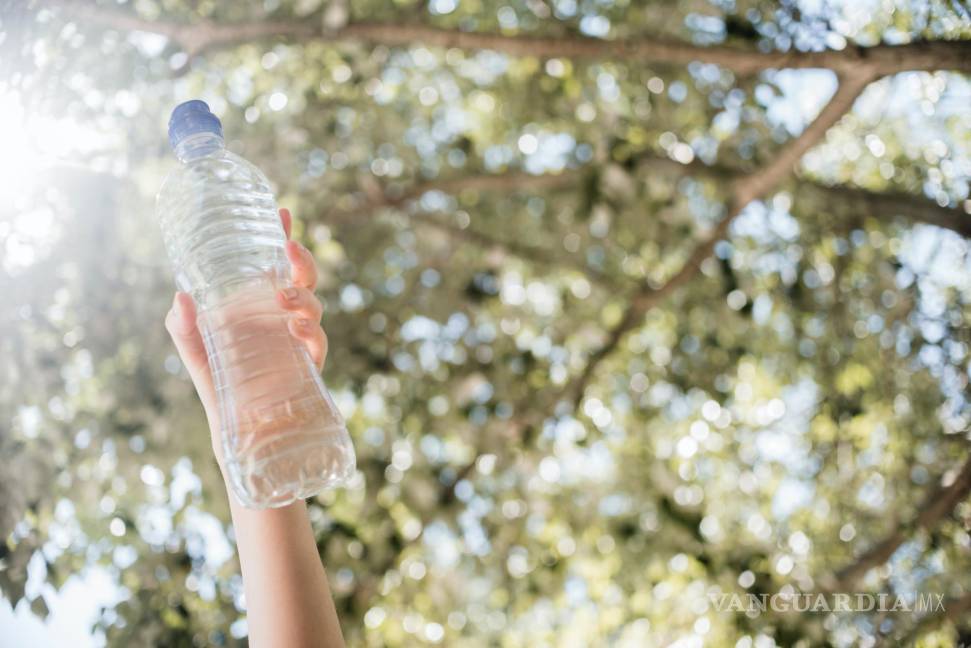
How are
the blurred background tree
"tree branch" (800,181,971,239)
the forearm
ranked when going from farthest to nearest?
"tree branch" (800,181,971,239)
the blurred background tree
the forearm

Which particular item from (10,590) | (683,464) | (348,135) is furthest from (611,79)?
(10,590)

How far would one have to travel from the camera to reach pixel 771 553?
8.95ft

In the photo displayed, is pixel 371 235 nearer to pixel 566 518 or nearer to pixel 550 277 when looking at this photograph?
pixel 550 277

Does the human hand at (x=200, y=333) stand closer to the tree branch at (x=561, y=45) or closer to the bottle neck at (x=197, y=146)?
the bottle neck at (x=197, y=146)

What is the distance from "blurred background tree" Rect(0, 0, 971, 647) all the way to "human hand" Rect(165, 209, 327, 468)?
90 centimetres

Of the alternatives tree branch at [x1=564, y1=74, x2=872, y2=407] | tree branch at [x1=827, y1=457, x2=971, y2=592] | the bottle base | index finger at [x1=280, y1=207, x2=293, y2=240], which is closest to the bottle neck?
index finger at [x1=280, y1=207, x2=293, y2=240]

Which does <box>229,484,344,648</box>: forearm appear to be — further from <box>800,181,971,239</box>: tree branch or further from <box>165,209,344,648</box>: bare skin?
<box>800,181,971,239</box>: tree branch

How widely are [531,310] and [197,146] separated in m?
2.30

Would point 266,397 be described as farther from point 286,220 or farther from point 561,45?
point 561,45

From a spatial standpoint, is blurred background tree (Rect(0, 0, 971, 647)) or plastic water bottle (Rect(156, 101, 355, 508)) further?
blurred background tree (Rect(0, 0, 971, 647))

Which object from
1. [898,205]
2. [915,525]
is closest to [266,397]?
[915,525]

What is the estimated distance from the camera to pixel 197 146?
1255 mm

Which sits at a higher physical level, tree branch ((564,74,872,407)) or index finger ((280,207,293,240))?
index finger ((280,207,293,240))

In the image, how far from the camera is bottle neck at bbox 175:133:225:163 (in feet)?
4.09
